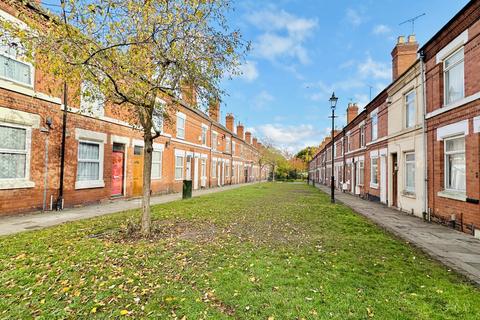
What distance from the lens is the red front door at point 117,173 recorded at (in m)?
13.3

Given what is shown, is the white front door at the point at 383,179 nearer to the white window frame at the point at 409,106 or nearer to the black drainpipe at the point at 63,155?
the white window frame at the point at 409,106

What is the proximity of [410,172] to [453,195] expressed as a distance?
3.82 metres

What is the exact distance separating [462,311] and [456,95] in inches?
300

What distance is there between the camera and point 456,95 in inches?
326

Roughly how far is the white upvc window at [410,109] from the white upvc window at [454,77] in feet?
8.37

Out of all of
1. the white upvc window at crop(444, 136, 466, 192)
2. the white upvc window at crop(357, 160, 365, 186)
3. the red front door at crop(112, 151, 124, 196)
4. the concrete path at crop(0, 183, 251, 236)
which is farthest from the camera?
the white upvc window at crop(357, 160, 365, 186)

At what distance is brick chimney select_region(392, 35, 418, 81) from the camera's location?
1336 centimetres

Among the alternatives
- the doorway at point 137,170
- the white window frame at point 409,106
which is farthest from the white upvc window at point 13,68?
the white window frame at point 409,106

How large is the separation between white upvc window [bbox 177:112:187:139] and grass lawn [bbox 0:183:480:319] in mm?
13526

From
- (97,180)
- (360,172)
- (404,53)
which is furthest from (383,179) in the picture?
(97,180)

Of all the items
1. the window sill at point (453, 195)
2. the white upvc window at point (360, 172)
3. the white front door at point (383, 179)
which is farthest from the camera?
the white upvc window at point (360, 172)

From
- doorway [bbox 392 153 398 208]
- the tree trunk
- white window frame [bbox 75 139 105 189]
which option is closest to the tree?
the tree trunk

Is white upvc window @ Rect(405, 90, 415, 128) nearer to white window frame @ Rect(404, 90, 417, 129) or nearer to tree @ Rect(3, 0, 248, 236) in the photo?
white window frame @ Rect(404, 90, 417, 129)

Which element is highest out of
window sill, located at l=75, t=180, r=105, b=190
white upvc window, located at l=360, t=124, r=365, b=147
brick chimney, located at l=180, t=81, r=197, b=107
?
white upvc window, located at l=360, t=124, r=365, b=147
